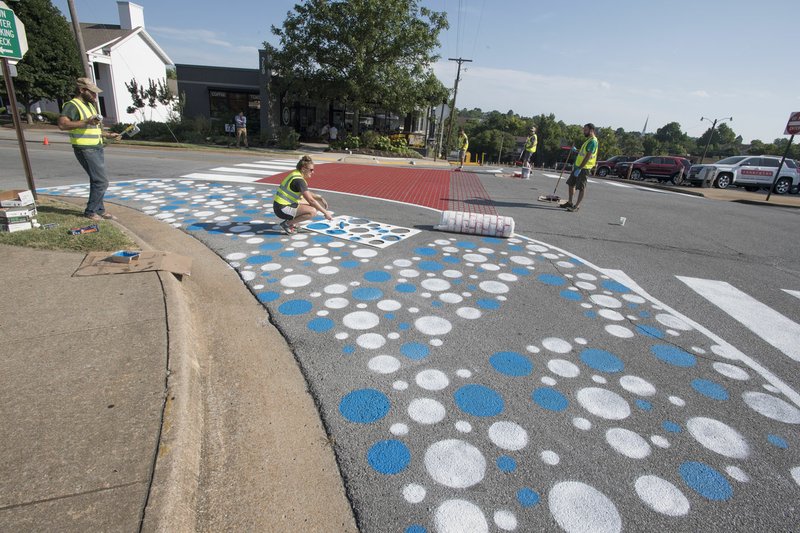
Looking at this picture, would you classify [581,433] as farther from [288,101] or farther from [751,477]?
[288,101]

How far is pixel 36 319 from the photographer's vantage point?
3.18 m

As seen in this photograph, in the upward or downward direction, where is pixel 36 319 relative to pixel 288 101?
downward

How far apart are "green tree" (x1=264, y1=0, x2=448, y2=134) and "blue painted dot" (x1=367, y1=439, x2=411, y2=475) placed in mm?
23007

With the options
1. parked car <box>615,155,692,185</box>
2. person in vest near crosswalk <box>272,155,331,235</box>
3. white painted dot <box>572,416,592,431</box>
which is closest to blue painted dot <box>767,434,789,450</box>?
white painted dot <box>572,416,592,431</box>

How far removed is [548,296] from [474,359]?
172cm

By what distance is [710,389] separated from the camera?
3020mm

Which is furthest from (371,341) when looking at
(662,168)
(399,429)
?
(662,168)

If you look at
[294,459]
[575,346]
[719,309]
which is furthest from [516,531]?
[719,309]

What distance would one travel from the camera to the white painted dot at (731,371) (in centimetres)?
319

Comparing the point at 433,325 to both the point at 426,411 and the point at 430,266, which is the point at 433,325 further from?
the point at 430,266

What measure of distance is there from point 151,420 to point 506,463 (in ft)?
6.49

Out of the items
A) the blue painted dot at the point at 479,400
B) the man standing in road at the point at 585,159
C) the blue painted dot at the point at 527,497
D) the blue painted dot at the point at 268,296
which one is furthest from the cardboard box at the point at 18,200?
the man standing in road at the point at 585,159

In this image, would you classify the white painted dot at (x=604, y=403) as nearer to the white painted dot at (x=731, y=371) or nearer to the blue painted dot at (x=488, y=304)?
the white painted dot at (x=731, y=371)

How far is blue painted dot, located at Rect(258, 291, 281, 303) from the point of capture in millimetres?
4105
